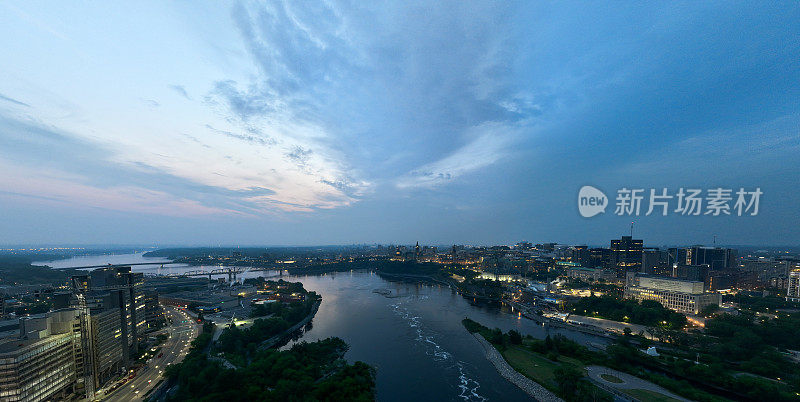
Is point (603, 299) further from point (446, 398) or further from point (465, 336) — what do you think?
point (446, 398)

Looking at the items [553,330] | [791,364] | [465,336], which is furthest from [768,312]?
[465,336]

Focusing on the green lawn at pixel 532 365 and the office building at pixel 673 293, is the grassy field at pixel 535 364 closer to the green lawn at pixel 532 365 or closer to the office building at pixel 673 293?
the green lawn at pixel 532 365

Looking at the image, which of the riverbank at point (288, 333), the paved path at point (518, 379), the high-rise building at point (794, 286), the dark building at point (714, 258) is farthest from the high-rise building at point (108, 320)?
the dark building at point (714, 258)

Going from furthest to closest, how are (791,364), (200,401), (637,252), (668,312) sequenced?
(637,252), (668,312), (791,364), (200,401)

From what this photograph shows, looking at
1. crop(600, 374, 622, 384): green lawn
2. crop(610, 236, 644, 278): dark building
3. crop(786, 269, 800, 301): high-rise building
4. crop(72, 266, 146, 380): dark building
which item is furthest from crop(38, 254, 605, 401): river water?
crop(610, 236, 644, 278): dark building

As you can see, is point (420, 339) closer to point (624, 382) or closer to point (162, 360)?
point (624, 382)

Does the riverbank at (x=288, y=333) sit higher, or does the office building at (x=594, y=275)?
the office building at (x=594, y=275)
